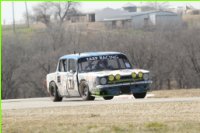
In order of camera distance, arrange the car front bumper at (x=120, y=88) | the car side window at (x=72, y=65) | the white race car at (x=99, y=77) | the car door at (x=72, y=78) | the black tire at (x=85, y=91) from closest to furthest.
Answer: the car front bumper at (x=120, y=88), the white race car at (x=99, y=77), the black tire at (x=85, y=91), the car door at (x=72, y=78), the car side window at (x=72, y=65)

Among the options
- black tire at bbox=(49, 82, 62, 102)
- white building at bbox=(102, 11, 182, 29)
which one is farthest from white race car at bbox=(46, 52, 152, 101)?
white building at bbox=(102, 11, 182, 29)

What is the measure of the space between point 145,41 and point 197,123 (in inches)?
2589

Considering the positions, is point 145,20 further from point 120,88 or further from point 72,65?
point 120,88

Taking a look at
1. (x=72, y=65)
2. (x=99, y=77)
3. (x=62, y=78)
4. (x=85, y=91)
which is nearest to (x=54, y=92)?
(x=62, y=78)

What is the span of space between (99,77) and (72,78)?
1663mm

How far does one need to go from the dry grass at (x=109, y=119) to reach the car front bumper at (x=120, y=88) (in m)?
2.87

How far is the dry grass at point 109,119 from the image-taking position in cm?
1327

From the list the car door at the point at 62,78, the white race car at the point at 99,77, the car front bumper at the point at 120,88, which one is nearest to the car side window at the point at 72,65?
the white race car at the point at 99,77

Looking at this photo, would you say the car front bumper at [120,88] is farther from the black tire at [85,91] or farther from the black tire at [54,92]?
the black tire at [54,92]

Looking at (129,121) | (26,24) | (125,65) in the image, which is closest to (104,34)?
(26,24)

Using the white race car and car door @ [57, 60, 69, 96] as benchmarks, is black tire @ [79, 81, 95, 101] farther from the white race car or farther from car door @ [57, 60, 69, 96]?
car door @ [57, 60, 69, 96]

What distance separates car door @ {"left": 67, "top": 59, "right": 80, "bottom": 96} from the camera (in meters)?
22.3

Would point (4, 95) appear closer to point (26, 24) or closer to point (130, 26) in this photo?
point (130, 26)

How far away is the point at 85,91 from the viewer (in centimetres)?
2194
